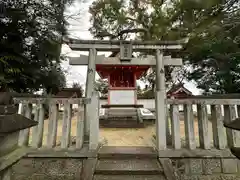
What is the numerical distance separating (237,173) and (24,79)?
Answer: 457 cm

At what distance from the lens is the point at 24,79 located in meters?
3.53

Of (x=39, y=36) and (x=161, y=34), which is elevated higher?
(x=161, y=34)

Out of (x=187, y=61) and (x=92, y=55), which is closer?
(x=92, y=55)

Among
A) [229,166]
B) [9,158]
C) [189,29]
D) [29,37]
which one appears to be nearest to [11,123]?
[9,158]

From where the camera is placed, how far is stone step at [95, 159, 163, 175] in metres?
2.22

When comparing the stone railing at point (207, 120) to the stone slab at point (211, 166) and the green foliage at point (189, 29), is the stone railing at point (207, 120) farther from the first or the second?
the green foliage at point (189, 29)

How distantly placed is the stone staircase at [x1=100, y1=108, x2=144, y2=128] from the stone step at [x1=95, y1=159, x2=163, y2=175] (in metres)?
3.72

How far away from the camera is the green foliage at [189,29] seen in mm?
5680

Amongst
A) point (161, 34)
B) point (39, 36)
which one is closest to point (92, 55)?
point (39, 36)

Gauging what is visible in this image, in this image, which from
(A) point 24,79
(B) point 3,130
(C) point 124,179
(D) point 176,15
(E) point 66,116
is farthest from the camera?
(D) point 176,15

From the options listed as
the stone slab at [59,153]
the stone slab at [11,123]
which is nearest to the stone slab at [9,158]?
the stone slab at [11,123]

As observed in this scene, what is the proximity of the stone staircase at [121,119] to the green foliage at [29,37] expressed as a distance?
3285 mm

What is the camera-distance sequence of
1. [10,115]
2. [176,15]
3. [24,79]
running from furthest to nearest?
[176,15], [24,79], [10,115]

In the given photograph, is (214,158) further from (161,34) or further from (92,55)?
(161,34)
